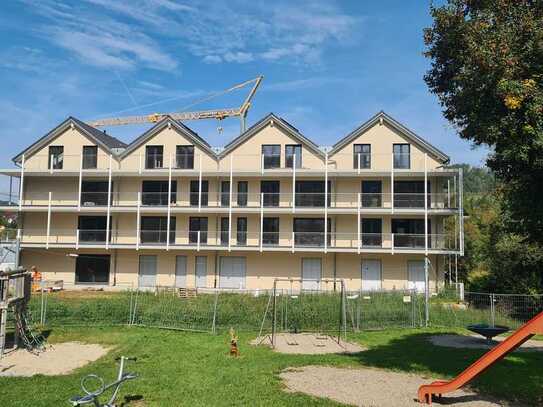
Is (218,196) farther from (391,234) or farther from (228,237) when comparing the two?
(391,234)

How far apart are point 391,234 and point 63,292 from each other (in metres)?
21.6

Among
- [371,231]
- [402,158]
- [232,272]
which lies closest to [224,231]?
[232,272]

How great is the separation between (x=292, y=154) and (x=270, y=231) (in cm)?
563

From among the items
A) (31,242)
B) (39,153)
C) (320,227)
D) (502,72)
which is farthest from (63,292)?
(502,72)

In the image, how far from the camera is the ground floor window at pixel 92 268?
116 feet

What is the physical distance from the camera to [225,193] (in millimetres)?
35219

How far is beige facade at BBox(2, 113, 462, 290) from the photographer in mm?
33625

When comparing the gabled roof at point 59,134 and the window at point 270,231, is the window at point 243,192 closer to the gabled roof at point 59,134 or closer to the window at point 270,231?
the window at point 270,231

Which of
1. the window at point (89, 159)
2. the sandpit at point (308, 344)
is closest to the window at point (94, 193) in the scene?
the window at point (89, 159)

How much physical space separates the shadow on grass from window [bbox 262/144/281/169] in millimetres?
18945

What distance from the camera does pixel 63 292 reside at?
3180 centimetres

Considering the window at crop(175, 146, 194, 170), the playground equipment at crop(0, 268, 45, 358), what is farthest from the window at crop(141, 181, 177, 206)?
the playground equipment at crop(0, 268, 45, 358)

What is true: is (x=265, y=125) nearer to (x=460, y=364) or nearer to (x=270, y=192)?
(x=270, y=192)

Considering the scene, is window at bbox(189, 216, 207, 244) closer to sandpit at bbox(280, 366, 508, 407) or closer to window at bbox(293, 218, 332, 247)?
window at bbox(293, 218, 332, 247)
